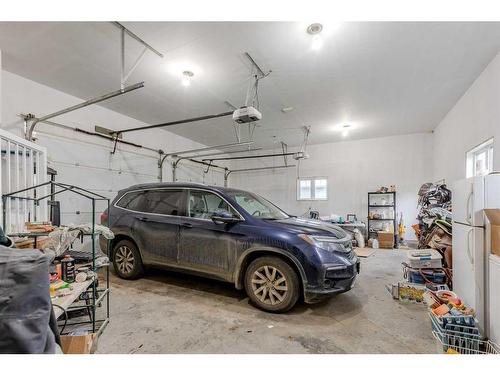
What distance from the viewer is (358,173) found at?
7.77 m

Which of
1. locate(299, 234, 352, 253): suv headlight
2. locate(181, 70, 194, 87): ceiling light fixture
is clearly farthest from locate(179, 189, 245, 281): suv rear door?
locate(181, 70, 194, 87): ceiling light fixture

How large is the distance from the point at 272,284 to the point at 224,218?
98cm

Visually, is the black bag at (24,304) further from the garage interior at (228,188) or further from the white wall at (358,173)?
the white wall at (358,173)

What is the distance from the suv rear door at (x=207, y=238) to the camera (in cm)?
290

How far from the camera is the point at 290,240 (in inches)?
103

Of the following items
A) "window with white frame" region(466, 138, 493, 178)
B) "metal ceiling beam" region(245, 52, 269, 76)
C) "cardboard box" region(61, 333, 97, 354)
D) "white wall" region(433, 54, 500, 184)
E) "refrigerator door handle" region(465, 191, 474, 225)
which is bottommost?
"cardboard box" region(61, 333, 97, 354)

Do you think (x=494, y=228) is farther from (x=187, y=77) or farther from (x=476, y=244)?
(x=187, y=77)

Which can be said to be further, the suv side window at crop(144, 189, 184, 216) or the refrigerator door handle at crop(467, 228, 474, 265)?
the suv side window at crop(144, 189, 184, 216)

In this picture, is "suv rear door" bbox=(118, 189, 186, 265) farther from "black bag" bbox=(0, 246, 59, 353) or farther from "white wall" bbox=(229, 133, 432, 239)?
"white wall" bbox=(229, 133, 432, 239)

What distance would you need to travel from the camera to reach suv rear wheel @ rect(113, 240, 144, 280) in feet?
11.7

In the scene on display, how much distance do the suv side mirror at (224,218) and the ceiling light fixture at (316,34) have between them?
94.3 inches

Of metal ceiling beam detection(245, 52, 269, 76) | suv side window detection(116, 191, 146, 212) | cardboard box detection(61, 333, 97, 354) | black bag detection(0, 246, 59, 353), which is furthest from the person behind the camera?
suv side window detection(116, 191, 146, 212)
